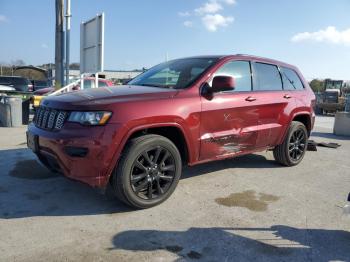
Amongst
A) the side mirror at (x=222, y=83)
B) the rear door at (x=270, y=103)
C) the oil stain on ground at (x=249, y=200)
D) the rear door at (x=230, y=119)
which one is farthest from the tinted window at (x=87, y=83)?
the oil stain on ground at (x=249, y=200)

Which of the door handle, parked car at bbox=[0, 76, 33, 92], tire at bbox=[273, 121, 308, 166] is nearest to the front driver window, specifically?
the door handle

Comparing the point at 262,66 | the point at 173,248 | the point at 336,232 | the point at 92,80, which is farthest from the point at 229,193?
the point at 92,80

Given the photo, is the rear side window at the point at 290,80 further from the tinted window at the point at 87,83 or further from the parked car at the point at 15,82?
the parked car at the point at 15,82

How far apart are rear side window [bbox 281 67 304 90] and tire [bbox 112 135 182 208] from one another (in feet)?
8.97

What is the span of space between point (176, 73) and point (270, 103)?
1.50m

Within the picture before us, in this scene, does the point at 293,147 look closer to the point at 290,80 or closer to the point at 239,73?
the point at 290,80

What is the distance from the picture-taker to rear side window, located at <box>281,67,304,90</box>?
5955mm

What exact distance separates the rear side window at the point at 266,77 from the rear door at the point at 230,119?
0.18 meters

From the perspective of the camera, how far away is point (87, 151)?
11.6 ft

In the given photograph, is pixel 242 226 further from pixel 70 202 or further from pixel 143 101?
pixel 70 202

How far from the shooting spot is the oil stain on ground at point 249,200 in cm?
419

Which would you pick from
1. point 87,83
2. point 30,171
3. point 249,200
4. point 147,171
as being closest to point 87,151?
point 147,171

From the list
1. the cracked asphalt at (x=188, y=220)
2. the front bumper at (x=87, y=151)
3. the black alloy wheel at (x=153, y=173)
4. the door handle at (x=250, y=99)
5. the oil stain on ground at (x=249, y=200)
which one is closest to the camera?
the cracked asphalt at (x=188, y=220)

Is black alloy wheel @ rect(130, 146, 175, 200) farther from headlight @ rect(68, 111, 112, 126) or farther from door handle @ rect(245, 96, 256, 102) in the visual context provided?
door handle @ rect(245, 96, 256, 102)
